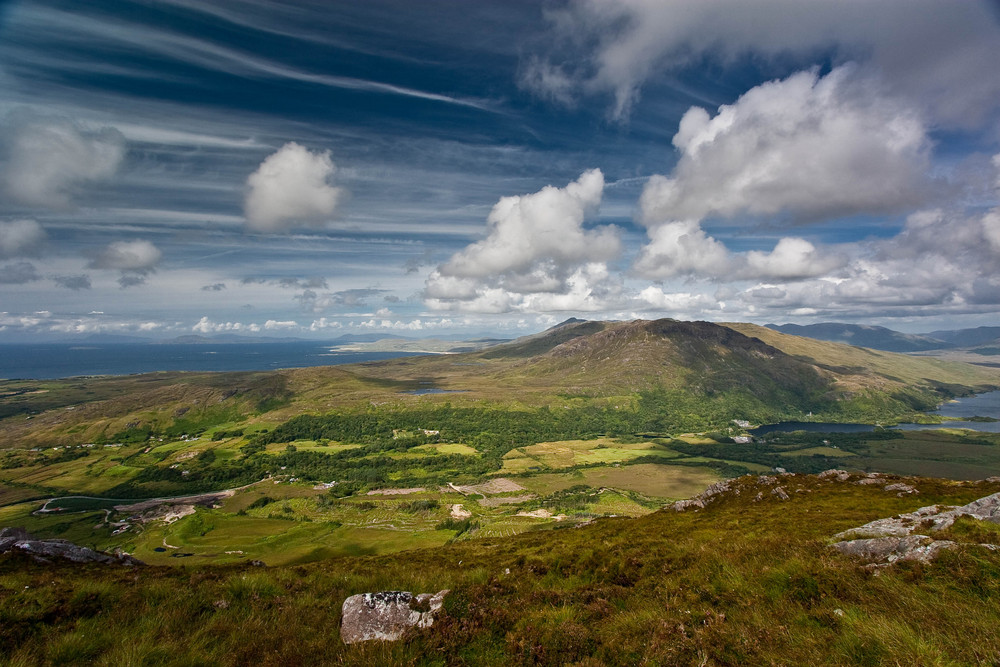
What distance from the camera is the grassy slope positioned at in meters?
8.88

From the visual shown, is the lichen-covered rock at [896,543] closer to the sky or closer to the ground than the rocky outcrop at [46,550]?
closer to the sky

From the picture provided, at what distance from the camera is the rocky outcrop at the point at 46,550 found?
21.2 meters

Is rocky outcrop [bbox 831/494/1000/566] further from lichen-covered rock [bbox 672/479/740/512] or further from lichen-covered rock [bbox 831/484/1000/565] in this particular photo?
lichen-covered rock [bbox 672/479/740/512]

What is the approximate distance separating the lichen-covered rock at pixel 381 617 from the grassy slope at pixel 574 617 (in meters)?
A: 0.48

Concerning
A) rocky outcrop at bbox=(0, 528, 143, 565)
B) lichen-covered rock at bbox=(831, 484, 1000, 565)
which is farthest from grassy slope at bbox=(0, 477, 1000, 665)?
rocky outcrop at bbox=(0, 528, 143, 565)

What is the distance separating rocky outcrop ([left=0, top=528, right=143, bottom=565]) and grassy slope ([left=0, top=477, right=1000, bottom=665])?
18.8 ft

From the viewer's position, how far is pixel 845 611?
9984 millimetres

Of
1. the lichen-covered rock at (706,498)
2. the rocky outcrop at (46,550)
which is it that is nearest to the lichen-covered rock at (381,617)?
the rocky outcrop at (46,550)

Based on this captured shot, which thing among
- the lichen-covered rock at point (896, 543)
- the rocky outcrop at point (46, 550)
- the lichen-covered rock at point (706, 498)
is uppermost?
the lichen-covered rock at point (896, 543)

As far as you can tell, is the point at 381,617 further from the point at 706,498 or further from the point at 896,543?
the point at 706,498

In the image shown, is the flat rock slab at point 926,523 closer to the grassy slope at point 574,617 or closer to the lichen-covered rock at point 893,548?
the lichen-covered rock at point 893,548

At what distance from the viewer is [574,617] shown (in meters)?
12.9

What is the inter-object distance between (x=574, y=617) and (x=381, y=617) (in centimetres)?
622

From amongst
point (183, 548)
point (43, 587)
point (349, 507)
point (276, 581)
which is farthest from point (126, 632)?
point (349, 507)
